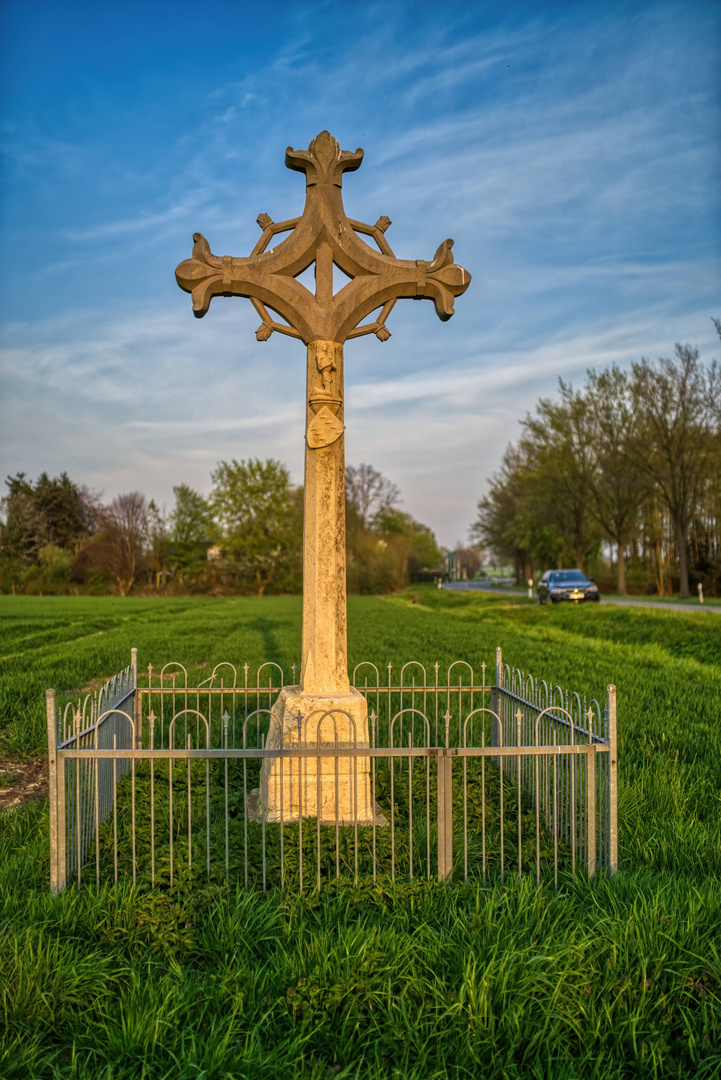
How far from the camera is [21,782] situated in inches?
257

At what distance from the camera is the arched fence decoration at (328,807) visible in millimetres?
3893

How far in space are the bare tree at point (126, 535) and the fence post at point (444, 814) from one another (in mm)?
53441

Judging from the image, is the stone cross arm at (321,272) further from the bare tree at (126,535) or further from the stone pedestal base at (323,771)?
the bare tree at (126,535)

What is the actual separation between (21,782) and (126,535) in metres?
53.0

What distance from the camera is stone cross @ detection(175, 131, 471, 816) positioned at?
5.21m

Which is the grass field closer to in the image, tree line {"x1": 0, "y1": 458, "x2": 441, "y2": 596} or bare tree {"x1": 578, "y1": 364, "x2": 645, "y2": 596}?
bare tree {"x1": 578, "y1": 364, "x2": 645, "y2": 596}

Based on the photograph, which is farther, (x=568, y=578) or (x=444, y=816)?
(x=568, y=578)

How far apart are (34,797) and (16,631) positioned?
1516 cm

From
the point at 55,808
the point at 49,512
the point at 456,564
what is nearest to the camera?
the point at 55,808

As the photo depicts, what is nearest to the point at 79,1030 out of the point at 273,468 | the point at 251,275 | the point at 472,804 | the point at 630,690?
the point at 472,804

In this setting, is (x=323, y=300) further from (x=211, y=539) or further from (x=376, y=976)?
(x=211, y=539)

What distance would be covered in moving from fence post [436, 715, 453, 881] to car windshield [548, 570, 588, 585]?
1140 inches

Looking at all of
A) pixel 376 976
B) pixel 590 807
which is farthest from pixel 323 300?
pixel 376 976

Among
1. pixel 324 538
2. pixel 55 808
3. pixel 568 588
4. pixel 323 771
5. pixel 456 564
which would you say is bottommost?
pixel 323 771
